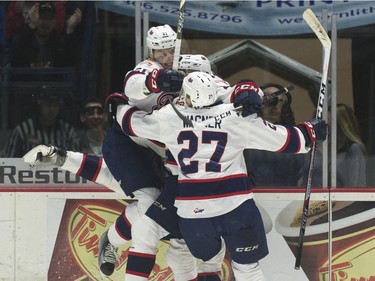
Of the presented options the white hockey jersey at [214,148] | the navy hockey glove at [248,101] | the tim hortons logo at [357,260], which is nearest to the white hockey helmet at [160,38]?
the white hockey jersey at [214,148]

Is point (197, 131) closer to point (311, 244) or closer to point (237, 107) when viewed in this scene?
point (237, 107)

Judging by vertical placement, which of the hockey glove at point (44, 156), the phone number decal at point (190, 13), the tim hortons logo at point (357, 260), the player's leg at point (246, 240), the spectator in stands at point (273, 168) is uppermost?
the phone number decal at point (190, 13)

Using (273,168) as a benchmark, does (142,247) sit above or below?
below

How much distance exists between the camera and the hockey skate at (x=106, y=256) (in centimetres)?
573

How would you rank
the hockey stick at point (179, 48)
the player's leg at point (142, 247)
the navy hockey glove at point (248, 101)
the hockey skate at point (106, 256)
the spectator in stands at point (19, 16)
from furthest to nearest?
the spectator in stands at point (19, 16) < the hockey skate at point (106, 256) < the player's leg at point (142, 247) < the hockey stick at point (179, 48) < the navy hockey glove at point (248, 101)

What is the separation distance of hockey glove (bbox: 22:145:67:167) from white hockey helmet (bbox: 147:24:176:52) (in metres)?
0.71

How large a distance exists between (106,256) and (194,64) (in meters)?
1.11

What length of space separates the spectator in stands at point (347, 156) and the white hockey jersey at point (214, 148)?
25.2 inches

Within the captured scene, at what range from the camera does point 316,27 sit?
5.44m

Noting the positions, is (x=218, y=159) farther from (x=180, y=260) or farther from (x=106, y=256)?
(x=106, y=256)

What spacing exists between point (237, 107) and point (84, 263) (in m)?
1.42

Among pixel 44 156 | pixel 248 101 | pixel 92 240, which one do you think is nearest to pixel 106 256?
pixel 92 240

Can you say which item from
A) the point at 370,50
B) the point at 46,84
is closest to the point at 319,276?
the point at 370,50

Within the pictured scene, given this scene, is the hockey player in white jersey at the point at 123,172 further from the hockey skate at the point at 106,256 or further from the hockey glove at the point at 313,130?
the hockey glove at the point at 313,130
